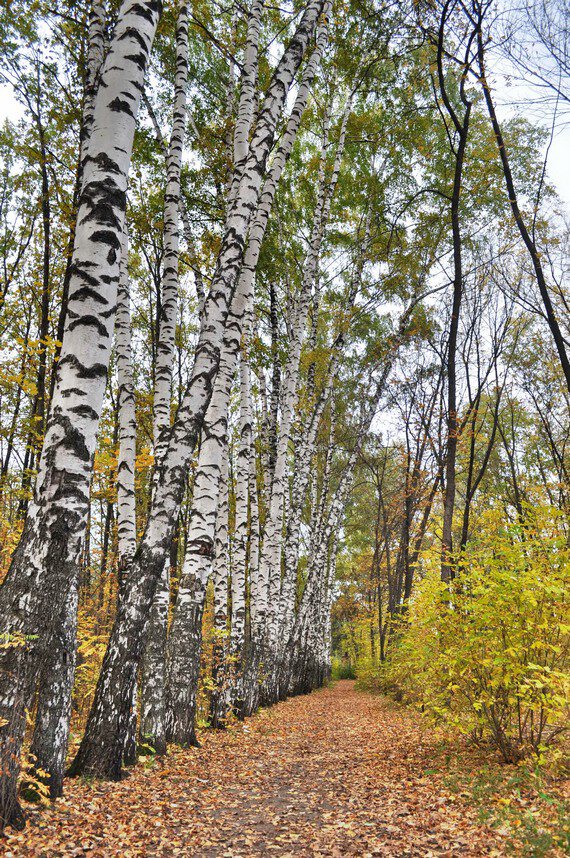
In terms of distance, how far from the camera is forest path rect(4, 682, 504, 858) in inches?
128

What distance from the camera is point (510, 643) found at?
4910mm

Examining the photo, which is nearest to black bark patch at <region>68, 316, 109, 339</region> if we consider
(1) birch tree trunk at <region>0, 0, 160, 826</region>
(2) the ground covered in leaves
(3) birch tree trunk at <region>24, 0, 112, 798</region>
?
(1) birch tree trunk at <region>0, 0, 160, 826</region>

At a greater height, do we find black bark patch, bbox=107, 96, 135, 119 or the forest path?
black bark patch, bbox=107, 96, 135, 119

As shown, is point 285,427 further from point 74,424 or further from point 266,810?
Answer: point 74,424

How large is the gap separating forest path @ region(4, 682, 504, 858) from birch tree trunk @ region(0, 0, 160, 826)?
762 mm

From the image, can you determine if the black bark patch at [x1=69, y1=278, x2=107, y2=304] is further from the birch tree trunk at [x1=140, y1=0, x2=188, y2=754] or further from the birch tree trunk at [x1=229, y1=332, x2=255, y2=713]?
the birch tree trunk at [x1=229, y1=332, x2=255, y2=713]

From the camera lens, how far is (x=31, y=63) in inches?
356

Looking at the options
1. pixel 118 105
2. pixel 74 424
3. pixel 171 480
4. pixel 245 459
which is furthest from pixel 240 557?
pixel 118 105

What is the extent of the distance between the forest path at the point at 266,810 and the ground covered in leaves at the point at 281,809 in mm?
12

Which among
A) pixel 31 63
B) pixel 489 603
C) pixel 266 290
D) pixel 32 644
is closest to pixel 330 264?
pixel 266 290

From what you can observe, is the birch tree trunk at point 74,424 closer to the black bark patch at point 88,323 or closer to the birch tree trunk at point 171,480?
the black bark patch at point 88,323

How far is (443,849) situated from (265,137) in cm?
747

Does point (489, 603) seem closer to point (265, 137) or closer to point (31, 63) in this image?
point (265, 137)

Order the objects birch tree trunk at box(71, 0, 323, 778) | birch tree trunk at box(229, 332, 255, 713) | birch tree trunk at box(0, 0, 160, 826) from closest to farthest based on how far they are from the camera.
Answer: birch tree trunk at box(0, 0, 160, 826) < birch tree trunk at box(71, 0, 323, 778) < birch tree trunk at box(229, 332, 255, 713)
